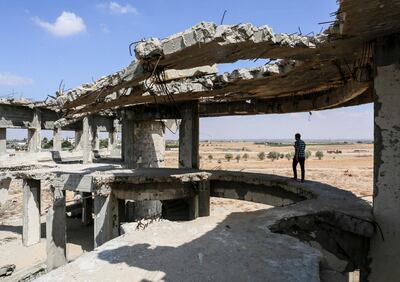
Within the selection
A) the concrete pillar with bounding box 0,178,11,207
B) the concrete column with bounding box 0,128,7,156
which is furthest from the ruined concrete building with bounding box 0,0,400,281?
the concrete column with bounding box 0,128,7,156

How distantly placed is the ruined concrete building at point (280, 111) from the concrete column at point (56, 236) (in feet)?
0.14

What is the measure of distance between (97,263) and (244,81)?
8.55m

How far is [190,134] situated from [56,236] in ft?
25.6

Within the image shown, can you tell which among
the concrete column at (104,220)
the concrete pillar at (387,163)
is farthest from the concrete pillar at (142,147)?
the concrete pillar at (387,163)

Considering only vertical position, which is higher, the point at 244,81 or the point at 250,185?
the point at 244,81

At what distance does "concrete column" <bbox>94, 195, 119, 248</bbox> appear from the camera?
13.5 metres

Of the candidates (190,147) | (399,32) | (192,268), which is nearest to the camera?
(192,268)

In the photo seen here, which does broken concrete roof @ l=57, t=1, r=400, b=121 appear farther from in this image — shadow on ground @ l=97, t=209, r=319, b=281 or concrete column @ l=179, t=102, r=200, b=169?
concrete column @ l=179, t=102, r=200, b=169

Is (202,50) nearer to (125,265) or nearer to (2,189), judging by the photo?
(125,265)

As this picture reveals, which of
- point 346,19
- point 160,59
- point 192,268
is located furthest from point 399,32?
point 192,268

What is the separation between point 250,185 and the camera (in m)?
14.9

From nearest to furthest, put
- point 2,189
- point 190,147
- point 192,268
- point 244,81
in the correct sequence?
point 192,268, point 244,81, point 190,147, point 2,189

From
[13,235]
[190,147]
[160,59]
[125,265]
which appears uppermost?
[160,59]

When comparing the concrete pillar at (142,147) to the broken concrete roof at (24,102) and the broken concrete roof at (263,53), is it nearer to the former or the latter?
the broken concrete roof at (24,102)
